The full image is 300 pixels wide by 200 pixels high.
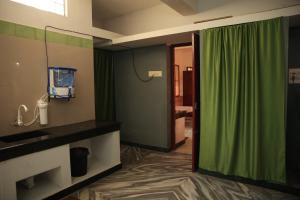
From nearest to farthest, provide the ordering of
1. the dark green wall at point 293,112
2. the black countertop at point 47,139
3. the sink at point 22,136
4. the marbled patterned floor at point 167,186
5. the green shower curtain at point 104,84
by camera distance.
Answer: the black countertop at point 47,139 → the sink at point 22,136 → the marbled patterned floor at point 167,186 → the dark green wall at point 293,112 → the green shower curtain at point 104,84

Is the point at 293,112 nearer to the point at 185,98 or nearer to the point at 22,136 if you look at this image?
the point at 22,136

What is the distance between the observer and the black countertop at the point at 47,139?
1976 millimetres

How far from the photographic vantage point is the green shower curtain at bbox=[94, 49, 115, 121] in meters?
4.40

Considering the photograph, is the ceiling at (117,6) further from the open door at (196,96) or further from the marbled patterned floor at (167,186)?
the marbled patterned floor at (167,186)

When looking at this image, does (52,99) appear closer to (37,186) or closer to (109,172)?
(37,186)

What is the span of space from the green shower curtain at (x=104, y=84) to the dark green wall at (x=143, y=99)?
0.50ft

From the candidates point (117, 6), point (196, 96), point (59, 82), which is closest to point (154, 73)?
point (196, 96)

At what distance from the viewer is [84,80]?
3338mm

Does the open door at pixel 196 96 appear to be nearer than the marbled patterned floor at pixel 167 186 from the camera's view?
No

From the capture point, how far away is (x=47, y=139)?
7.38ft

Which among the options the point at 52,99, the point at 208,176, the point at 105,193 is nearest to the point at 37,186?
the point at 105,193

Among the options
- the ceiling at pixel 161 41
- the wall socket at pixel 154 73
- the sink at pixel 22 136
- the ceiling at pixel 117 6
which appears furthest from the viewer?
the wall socket at pixel 154 73

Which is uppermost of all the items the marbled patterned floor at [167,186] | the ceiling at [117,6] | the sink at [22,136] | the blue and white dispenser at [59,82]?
the ceiling at [117,6]

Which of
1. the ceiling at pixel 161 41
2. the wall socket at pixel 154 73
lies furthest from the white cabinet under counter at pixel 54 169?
the ceiling at pixel 161 41
